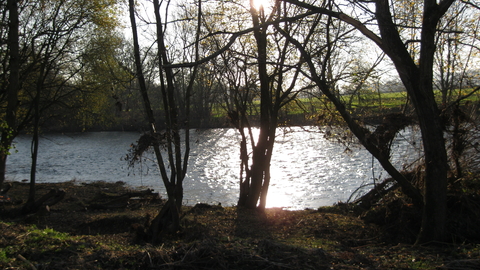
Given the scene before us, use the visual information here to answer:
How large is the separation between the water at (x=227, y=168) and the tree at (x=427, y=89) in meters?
5.04

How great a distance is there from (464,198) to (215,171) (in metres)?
16.5

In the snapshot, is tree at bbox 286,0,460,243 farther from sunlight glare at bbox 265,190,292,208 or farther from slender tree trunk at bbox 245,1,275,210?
sunlight glare at bbox 265,190,292,208

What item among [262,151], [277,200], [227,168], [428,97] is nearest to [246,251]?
[428,97]

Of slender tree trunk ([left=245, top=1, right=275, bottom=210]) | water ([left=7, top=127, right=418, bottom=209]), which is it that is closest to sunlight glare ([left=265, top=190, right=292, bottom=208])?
water ([left=7, top=127, right=418, bottom=209])

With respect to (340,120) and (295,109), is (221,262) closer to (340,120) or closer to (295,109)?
(340,120)

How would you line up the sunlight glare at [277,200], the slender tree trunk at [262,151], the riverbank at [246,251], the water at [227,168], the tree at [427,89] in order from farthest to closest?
1. the water at [227,168]
2. the sunlight glare at [277,200]
3. the slender tree trunk at [262,151]
4. the tree at [427,89]
5. the riverbank at [246,251]

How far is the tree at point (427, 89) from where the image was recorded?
5270 millimetres

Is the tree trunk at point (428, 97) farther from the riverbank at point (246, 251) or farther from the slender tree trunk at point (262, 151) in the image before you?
the slender tree trunk at point (262, 151)

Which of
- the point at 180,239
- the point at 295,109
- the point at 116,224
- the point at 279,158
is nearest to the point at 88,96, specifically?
the point at 116,224

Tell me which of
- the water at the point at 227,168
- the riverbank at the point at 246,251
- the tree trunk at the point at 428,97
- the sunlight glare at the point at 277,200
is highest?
the tree trunk at the point at 428,97

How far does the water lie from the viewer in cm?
1600

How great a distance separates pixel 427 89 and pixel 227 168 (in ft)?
59.0

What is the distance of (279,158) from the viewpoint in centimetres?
2620

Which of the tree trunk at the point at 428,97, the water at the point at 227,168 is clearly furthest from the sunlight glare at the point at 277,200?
the tree trunk at the point at 428,97
